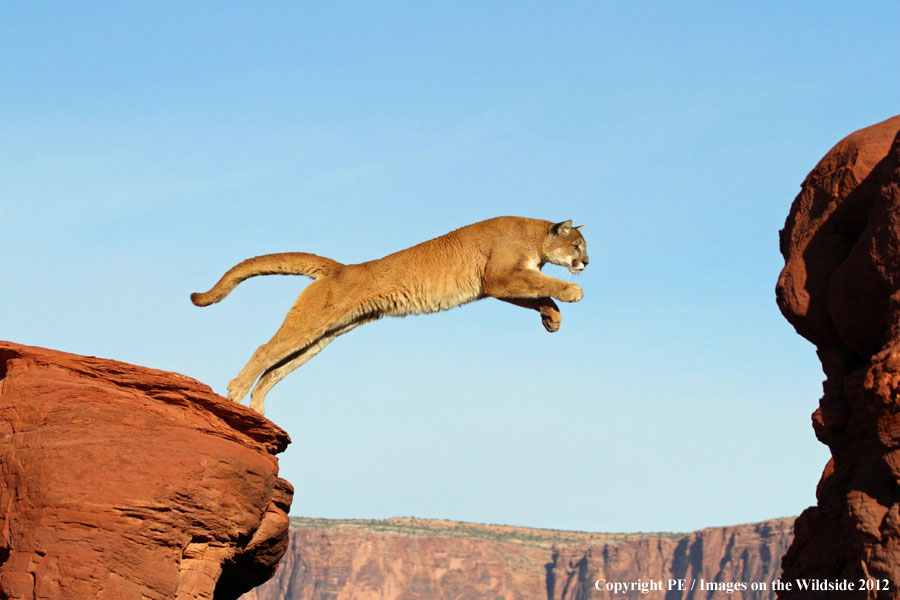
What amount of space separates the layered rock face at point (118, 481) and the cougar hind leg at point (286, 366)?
1.32m

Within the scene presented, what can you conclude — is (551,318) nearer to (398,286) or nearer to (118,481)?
(398,286)

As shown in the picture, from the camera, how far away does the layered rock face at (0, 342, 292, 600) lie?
29.7ft

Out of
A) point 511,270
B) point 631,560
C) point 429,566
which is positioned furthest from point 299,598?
point 511,270

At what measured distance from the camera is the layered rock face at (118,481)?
9039 millimetres

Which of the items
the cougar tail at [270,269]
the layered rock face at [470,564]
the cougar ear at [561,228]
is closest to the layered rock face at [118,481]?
the cougar tail at [270,269]

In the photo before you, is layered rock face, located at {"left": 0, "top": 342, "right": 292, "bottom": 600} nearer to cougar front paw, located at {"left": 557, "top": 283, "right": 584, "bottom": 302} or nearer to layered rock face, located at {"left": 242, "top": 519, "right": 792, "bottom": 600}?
cougar front paw, located at {"left": 557, "top": 283, "right": 584, "bottom": 302}

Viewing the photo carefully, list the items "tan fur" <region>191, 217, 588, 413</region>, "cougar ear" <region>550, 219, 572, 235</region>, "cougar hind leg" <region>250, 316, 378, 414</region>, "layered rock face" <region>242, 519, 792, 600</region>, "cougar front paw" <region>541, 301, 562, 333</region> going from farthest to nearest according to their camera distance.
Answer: "layered rock face" <region>242, 519, 792, 600</region>
"cougar ear" <region>550, 219, 572, 235</region>
"cougar front paw" <region>541, 301, 562, 333</region>
"tan fur" <region>191, 217, 588, 413</region>
"cougar hind leg" <region>250, 316, 378, 414</region>

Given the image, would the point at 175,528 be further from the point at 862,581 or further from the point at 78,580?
the point at 862,581

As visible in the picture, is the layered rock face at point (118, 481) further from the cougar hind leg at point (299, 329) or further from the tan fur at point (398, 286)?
the tan fur at point (398, 286)

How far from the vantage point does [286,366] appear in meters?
12.8

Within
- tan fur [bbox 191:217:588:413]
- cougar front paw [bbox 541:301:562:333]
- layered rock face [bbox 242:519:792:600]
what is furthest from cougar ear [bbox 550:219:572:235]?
layered rock face [bbox 242:519:792:600]

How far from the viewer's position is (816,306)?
31.7ft

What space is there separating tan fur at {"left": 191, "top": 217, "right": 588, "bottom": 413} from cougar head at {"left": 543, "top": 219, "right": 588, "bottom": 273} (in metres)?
0.14

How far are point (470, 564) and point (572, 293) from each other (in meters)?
66.8
